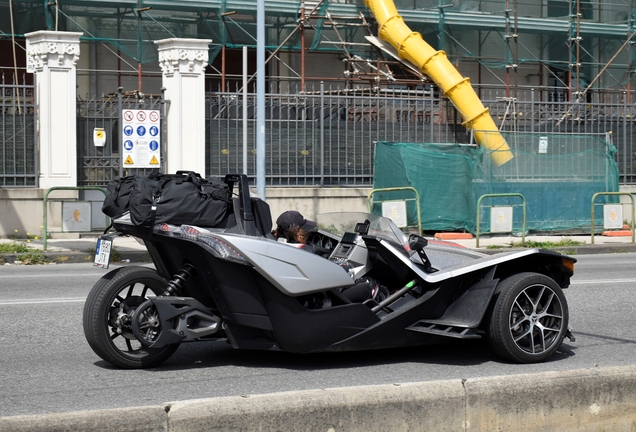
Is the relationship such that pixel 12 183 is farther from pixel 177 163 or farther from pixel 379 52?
pixel 379 52

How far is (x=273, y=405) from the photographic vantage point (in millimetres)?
4434

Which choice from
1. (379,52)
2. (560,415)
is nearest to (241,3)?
(379,52)

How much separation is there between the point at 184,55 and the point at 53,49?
8.42 feet

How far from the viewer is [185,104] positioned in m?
19.4

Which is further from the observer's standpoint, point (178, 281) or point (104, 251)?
point (104, 251)

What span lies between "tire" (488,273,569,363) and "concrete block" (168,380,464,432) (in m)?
1.99

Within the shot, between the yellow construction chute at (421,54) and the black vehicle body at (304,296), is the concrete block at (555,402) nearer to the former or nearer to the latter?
the black vehicle body at (304,296)

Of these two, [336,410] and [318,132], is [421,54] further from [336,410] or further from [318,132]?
[336,410]

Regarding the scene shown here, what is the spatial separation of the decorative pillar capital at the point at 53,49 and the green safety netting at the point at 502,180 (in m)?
6.36

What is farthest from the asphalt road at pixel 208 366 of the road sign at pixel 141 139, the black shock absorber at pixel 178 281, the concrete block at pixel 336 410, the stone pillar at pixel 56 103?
the stone pillar at pixel 56 103

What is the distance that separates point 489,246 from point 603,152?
529 cm

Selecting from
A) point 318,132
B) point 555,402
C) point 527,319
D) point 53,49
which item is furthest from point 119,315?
point 318,132

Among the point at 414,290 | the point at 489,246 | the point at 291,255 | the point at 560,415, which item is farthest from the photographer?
the point at 489,246

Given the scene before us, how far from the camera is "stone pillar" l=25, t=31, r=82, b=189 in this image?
1828 centimetres
